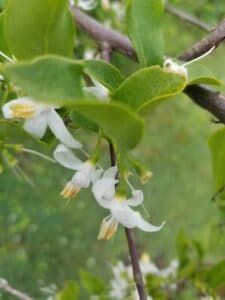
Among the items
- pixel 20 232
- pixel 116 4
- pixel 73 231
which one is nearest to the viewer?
pixel 20 232

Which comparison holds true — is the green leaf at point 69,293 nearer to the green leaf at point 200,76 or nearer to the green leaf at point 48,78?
the green leaf at point 200,76

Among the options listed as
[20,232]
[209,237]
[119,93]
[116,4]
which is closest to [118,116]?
A: [119,93]

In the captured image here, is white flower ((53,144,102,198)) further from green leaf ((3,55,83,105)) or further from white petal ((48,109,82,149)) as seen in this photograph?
green leaf ((3,55,83,105))

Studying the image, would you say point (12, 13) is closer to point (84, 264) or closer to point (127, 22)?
point (127, 22)

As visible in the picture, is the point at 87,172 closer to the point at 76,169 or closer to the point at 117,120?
the point at 76,169

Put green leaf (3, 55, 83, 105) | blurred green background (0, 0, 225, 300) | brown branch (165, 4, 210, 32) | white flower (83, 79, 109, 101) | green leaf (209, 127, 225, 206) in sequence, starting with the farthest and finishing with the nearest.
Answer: blurred green background (0, 0, 225, 300)
brown branch (165, 4, 210, 32)
green leaf (209, 127, 225, 206)
white flower (83, 79, 109, 101)
green leaf (3, 55, 83, 105)

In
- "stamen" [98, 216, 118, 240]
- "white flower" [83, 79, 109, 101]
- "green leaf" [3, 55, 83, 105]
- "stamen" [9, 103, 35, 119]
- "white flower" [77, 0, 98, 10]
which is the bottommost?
"white flower" [77, 0, 98, 10]

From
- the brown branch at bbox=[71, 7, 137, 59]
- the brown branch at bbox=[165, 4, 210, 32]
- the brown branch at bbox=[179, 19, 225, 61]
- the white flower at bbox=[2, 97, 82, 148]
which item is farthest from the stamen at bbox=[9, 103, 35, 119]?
the brown branch at bbox=[165, 4, 210, 32]
